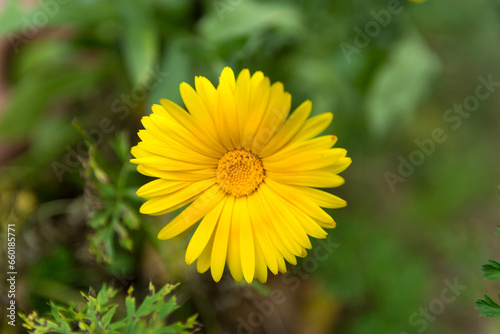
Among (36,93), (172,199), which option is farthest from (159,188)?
(36,93)

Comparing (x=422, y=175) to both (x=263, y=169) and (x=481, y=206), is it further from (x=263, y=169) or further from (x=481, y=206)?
(x=263, y=169)

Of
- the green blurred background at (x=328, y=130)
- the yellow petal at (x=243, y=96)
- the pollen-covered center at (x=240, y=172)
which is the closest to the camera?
the yellow petal at (x=243, y=96)

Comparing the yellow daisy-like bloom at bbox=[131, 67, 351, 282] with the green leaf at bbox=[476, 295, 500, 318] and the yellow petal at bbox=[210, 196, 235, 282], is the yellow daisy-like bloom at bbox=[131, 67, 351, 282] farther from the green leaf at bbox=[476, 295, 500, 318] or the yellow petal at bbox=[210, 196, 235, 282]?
the green leaf at bbox=[476, 295, 500, 318]

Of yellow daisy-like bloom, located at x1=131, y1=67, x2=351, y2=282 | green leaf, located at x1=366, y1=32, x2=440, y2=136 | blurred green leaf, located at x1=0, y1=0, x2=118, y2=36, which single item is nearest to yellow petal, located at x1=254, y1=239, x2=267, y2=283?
yellow daisy-like bloom, located at x1=131, y1=67, x2=351, y2=282

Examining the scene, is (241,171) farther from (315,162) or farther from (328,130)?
(328,130)

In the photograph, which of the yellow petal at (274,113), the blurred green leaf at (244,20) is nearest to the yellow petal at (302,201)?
the yellow petal at (274,113)

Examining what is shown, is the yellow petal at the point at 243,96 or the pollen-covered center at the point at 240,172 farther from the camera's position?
the pollen-covered center at the point at 240,172

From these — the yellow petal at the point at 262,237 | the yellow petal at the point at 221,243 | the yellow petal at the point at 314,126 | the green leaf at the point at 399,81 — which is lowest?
the yellow petal at the point at 221,243

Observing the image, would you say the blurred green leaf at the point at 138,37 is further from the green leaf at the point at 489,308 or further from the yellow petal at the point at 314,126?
the green leaf at the point at 489,308
